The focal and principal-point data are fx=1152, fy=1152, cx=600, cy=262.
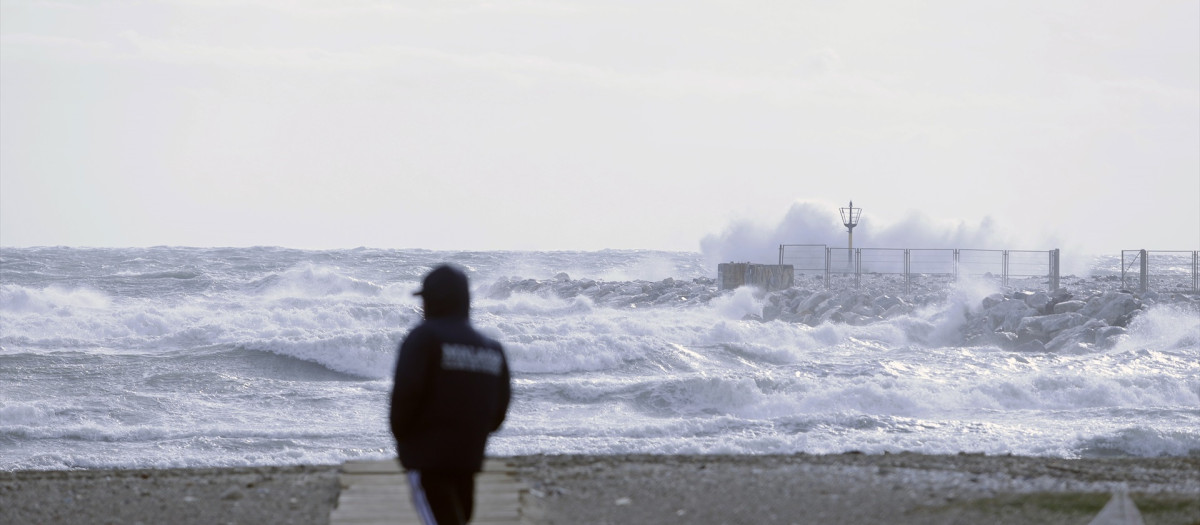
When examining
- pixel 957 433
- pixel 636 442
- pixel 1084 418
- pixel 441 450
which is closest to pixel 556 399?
pixel 636 442

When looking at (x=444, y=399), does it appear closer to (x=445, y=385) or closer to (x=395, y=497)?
(x=445, y=385)

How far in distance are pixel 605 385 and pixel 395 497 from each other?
10.3 m

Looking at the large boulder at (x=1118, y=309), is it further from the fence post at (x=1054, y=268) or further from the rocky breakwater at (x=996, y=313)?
the fence post at (x=1054, y=268)

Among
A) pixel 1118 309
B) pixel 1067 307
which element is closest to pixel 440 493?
pixel 1118 309

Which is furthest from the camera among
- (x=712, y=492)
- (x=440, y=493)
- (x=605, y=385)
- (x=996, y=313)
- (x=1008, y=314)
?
(x=996, y=313)

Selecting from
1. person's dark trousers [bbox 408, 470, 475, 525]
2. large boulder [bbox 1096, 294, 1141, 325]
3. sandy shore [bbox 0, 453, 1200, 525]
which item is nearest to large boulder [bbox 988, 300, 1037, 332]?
large boulder [bbox 1096, 294, 1141, 325]

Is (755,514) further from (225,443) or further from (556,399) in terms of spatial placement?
(556,399)

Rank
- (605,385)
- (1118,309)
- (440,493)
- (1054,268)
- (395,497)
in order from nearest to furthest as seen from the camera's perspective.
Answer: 1. (440,493)
2. (395,497)
3. (605,385)
4. (1118,309)
5. (1054,268)

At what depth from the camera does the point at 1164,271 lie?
3791 centimetres

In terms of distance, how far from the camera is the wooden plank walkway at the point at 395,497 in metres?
5.87

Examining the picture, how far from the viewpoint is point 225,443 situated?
12.1 meters

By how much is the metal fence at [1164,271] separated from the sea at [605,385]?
412 centimetres

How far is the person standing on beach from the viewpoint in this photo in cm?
383

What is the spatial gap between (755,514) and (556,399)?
30.7 ft
